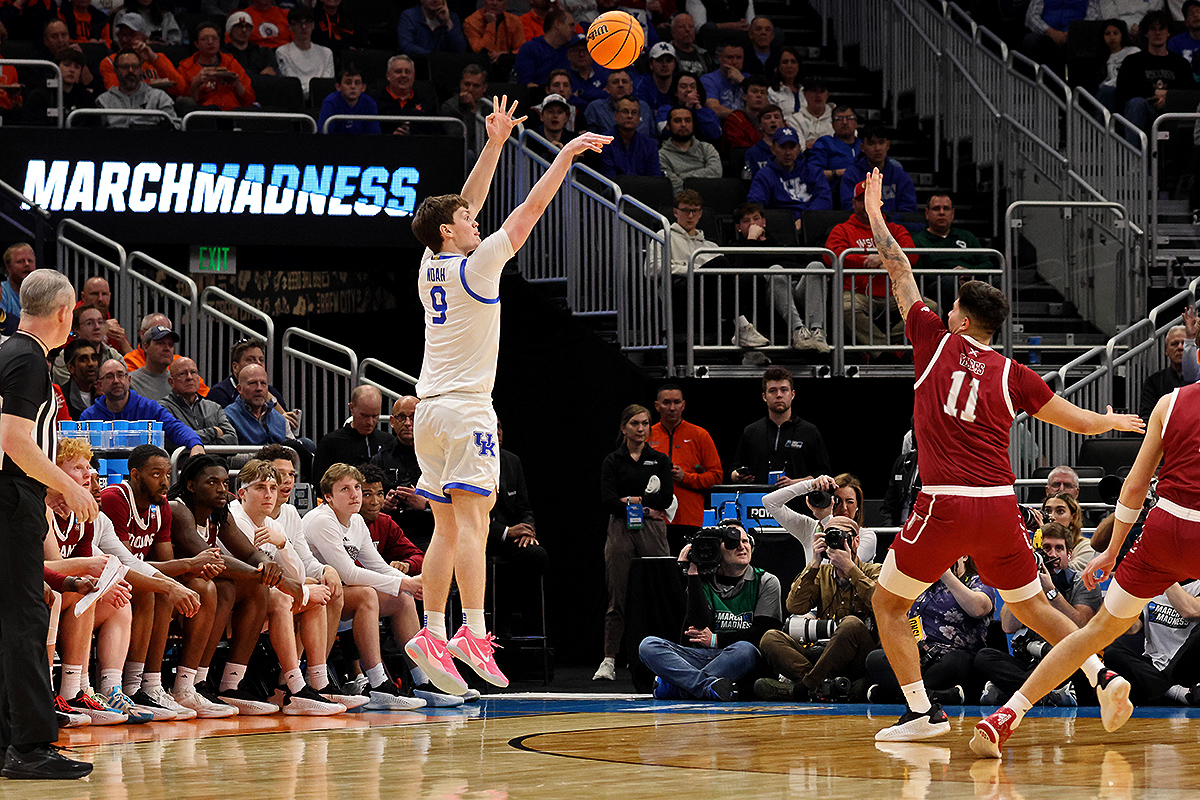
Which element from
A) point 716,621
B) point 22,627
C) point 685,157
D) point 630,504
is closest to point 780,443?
point 630,504

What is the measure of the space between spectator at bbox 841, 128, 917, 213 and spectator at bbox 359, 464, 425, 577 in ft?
22.3

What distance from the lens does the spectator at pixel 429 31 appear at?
685 inches

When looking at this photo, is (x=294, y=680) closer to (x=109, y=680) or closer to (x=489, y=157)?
(x=109, y=680)

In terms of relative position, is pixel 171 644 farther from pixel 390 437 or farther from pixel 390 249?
pixel 390 249

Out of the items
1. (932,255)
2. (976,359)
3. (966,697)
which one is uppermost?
(932,255)

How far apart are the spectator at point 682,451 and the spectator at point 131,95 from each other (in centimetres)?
558

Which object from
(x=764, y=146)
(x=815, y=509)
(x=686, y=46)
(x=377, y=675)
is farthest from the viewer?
(x=686, y=46)

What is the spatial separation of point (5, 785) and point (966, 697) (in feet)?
21.1

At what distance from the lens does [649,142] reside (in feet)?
52.7

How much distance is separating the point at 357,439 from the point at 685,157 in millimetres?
5862

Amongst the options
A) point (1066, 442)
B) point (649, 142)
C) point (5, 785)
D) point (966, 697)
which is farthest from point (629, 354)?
point (5, 785)

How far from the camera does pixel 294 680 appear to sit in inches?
392

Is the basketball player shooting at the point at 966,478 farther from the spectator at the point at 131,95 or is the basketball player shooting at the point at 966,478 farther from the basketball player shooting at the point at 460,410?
the spectator at the point at 131,95

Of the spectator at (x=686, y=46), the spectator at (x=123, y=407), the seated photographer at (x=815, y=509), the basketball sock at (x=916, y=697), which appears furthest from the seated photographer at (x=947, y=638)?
the spectator at (x=686, y=46)
